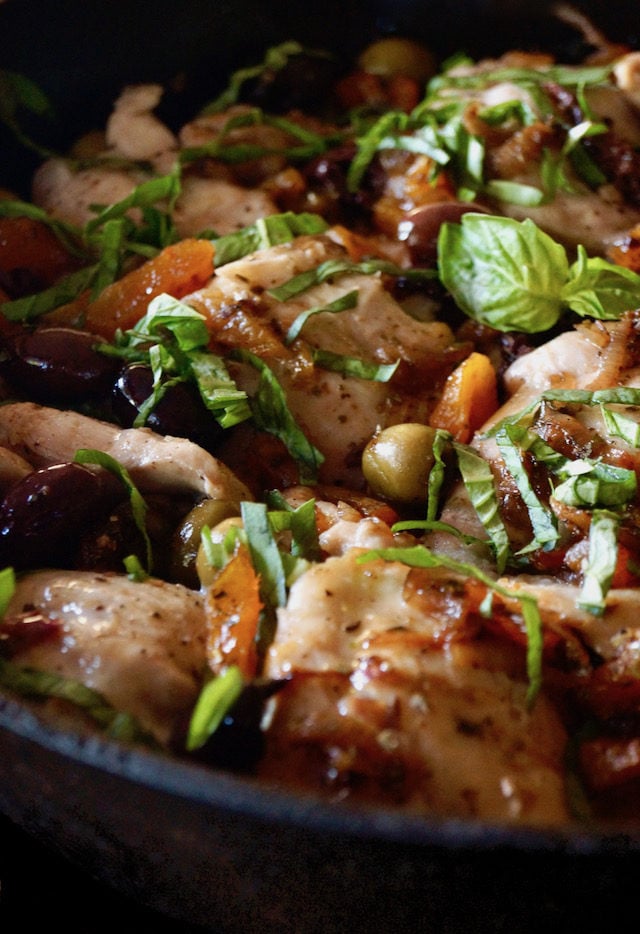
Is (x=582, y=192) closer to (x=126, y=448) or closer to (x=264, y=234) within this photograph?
(x=264, y=234)

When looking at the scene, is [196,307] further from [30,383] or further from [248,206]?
[248,206]

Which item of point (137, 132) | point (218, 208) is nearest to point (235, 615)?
point (218, 208)

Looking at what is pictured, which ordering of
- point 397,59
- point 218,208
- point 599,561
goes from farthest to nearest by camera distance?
point 397,59
point 218,208
point 599,561

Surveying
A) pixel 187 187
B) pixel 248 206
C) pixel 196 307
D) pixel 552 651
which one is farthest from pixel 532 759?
pixel 187 187

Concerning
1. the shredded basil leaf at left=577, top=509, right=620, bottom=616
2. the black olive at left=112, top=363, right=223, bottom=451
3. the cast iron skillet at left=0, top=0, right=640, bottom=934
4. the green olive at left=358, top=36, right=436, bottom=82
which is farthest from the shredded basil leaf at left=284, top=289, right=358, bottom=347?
the green olive at left=358, top=36, right=436, bottom=82

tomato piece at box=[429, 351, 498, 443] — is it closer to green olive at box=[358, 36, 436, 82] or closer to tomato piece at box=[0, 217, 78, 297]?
tomato piece at box=[0, 217, 78, 297]

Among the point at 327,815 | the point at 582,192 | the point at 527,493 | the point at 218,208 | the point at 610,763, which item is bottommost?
the point at 610,763
